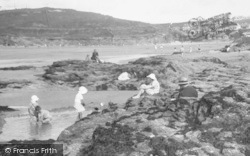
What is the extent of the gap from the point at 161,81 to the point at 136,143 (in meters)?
13.2

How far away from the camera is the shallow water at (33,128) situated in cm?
1088

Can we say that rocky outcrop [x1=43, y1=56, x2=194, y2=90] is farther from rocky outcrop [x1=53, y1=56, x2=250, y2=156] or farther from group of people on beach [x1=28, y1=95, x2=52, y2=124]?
rocky outcrop [x1=53, y1=56, x2=250, y2=156]

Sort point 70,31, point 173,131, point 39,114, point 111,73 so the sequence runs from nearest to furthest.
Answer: point 173,131
point 39,114
point 111,73
point 70,31

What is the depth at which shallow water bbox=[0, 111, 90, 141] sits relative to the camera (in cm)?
1088

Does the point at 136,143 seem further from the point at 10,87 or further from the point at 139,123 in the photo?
the point at 10,87

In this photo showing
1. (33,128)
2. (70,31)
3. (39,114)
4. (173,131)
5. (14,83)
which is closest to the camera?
(173,131)

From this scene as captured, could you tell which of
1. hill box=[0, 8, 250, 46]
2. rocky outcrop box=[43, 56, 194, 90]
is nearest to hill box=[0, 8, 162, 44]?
hill box=[0, 8, 250, 46]

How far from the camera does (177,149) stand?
24.8ft

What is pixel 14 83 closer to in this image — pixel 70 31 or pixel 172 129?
pixel 172 129

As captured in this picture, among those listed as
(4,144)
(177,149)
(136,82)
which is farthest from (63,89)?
(177,149)

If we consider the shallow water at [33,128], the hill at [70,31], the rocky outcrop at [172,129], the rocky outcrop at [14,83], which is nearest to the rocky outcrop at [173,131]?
the rocky outcrop at [172,129]

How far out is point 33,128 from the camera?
11.9 metres

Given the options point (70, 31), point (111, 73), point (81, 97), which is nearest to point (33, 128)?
point (81, 97)

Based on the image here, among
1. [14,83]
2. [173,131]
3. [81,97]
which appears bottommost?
[14,83]
